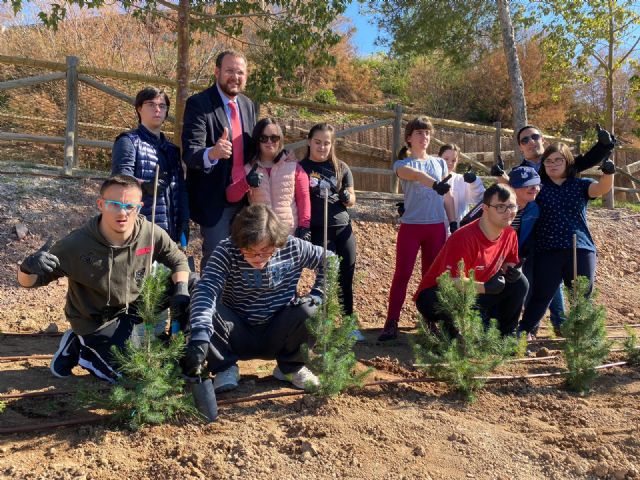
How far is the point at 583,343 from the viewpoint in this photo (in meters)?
3.53

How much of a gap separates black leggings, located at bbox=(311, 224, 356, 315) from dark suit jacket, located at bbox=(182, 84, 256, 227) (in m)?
0.76

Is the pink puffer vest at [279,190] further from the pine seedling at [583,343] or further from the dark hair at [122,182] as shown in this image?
the pine seedling at [583,343]

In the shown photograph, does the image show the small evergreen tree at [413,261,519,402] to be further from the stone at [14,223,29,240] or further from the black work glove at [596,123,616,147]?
the stone at [14,223,29,240]

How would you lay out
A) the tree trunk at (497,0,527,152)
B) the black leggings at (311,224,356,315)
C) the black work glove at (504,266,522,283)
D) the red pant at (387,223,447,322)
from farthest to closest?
the tree trunk at (497,0,527,152) → the red pant at (387,223,447,322) → the black leggings at (311,224,356,315) → the black work glove at (504,266,522,283)

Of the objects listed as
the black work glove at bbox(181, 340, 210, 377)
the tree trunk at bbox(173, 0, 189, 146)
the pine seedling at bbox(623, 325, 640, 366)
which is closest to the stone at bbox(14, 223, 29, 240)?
the tree trunk at bbox(173, 0, 189, 146)

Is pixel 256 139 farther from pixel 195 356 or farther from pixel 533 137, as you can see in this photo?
pixel 533 137

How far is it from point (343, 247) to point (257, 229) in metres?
1.54

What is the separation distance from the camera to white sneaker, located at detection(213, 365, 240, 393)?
10.6 feet

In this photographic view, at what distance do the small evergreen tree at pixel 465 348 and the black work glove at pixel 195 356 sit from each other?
1148mm

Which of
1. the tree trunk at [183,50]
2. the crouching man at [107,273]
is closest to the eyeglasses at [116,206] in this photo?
the crouching man at [107,273]

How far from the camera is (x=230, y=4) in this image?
655 cm

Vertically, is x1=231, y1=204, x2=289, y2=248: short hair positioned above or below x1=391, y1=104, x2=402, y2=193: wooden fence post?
below

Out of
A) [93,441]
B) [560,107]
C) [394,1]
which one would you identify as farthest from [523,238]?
[560,107]

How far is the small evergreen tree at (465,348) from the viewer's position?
3.27 m
